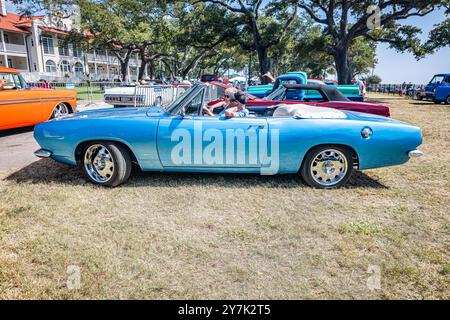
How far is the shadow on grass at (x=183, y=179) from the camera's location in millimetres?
4293

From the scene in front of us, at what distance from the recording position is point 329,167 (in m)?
4.17

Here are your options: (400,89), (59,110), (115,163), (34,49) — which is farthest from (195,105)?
(34,49)

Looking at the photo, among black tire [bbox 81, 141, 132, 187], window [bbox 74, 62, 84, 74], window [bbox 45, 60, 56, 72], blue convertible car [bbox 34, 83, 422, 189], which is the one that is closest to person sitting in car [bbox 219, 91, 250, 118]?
blue convertible car [bbox 34, 83, 422, 189]

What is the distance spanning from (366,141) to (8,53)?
51528 millimetres

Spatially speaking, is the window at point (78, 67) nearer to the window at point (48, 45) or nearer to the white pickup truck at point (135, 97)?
the window at point (48, 45)

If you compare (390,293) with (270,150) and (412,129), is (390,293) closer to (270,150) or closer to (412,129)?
(270,150)

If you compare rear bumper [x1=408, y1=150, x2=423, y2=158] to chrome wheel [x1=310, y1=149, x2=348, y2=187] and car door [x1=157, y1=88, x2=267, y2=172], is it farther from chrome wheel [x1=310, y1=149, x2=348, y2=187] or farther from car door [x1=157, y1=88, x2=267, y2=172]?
car door [x1=157, y1=88, x2=267, y2=172]

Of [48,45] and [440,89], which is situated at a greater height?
[48,45]

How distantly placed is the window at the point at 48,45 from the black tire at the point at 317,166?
54.0m

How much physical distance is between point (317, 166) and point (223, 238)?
187cm

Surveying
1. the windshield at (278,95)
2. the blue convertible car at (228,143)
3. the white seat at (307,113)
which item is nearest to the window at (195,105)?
the blue convertible car at (228,143)

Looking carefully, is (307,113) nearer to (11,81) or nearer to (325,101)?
(325,101)
